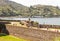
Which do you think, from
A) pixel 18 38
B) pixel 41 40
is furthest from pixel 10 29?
pixel 41 40

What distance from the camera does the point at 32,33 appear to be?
2617 cm

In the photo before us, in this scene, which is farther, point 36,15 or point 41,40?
point 36,15

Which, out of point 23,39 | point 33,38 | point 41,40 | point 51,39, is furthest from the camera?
point 23,39

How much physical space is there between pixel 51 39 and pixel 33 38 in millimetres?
4791

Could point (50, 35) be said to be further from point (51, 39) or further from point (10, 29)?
point (10, 29)

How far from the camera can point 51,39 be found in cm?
2164

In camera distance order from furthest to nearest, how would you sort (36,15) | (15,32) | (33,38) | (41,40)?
(36,15) → (15,32) → (33,38) → (41,40)

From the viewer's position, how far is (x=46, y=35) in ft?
74.7

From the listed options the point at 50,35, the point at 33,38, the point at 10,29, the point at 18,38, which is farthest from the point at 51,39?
the point at 10,29

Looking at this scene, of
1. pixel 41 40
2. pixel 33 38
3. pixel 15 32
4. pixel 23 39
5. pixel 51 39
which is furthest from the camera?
pixel 15 32

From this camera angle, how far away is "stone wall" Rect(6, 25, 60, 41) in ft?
72.3

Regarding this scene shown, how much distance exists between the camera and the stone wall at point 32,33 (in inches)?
868

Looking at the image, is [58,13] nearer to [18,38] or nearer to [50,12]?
[50,12]

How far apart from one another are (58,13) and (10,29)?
169548 mm
